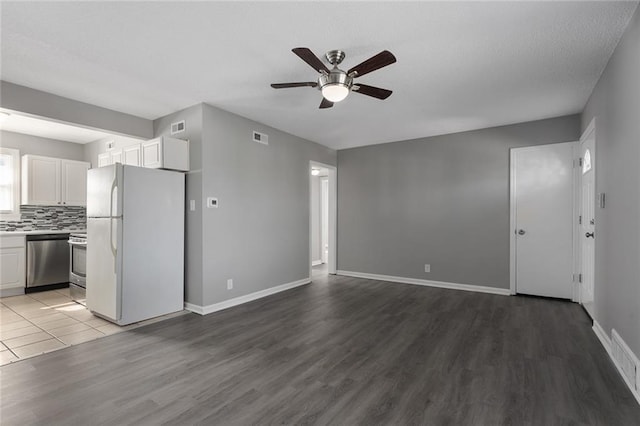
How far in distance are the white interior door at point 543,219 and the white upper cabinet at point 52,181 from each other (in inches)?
292

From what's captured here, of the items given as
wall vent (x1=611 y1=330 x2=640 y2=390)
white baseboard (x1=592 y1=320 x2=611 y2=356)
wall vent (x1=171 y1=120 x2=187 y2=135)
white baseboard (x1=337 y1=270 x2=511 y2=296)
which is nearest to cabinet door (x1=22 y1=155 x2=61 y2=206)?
wall vent (x1=171 y1=120 x2=187 y2=135)

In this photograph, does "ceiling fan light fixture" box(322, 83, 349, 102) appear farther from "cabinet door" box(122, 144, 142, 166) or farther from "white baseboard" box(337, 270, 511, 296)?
"white baseboard" box(337, 270, 511, 296)

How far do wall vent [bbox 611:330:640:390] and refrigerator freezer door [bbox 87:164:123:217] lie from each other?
4.59 m

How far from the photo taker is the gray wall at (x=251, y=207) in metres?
3.98

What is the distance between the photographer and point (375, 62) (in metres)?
2.36

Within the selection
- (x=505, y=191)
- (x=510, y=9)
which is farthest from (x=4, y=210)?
(x=505, y=191)

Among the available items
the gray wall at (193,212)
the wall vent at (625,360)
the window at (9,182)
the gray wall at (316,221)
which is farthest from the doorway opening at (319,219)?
the window at (9,182)

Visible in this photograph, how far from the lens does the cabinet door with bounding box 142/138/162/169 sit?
3.79 m

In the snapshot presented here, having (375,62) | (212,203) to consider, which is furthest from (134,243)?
(375,62)

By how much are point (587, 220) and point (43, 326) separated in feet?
21.2

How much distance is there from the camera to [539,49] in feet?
8.60

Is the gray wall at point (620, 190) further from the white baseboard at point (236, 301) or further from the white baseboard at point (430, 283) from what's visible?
the white baseboard at point (236, 301)

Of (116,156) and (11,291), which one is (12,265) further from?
(116,156)

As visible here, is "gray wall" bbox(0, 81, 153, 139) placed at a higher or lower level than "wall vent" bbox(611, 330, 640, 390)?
higher
